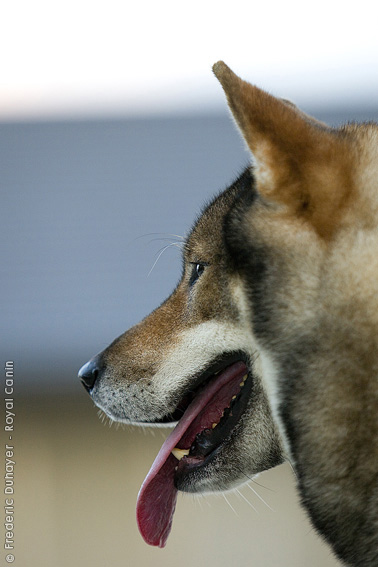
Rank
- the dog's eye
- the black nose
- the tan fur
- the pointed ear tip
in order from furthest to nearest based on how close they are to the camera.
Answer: the black nose → the dog's eye → the pointed ear tip → the tan fur

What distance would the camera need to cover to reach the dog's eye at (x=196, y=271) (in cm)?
245

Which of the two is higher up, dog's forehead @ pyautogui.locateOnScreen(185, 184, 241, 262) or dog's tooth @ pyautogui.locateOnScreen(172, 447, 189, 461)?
dog's forehead @ pyautogui.locateOnScreen(185, 184, 241, 262)

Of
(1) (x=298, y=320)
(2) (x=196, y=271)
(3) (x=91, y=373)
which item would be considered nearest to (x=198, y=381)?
(2) (x=196, y=271)

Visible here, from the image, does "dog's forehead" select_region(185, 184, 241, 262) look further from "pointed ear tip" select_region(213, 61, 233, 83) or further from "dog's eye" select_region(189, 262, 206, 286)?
"pointed ear tip" select_region(213, 61, 233, 83)

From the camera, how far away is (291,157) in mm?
1971

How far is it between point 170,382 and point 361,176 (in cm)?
90

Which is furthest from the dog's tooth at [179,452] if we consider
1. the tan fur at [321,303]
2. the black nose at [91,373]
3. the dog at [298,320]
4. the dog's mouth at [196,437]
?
the tan fur at [321,303]

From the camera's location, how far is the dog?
6.15 feet

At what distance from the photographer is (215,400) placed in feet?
8.07

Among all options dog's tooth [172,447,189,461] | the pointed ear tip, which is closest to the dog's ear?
the pointed ear tip

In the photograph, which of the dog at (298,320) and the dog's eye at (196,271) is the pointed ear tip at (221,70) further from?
the dog's eye at (196,271)

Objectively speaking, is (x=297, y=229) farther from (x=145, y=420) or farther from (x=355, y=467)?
(x=145, y=420)

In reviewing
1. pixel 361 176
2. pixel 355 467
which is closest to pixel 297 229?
pixel 361 176

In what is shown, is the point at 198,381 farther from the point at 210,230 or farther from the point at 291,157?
the point at 291,157
